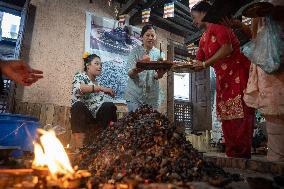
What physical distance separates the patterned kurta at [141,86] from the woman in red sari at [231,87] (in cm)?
137

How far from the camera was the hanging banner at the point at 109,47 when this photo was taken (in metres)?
8.50

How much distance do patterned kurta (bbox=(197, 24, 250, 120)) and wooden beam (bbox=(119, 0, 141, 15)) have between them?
4.43 m

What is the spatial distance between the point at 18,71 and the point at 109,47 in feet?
18.6

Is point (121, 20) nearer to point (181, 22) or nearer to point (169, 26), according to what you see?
point (169, 26)

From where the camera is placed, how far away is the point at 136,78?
5.81 m

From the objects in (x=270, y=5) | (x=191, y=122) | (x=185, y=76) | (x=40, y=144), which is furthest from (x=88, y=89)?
(x=185, y=76)

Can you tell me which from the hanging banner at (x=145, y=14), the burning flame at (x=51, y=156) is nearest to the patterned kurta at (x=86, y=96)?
the burning flame at (x=51, y=156)

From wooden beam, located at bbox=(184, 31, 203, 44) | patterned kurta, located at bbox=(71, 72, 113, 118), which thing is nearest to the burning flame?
patterned kurta, located at bbox=(71, 72, 113, 118)

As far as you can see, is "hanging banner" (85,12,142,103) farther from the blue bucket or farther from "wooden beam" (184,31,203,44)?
the blue bucket

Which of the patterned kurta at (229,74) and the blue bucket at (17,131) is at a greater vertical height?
the patterned kurta at (229,74)

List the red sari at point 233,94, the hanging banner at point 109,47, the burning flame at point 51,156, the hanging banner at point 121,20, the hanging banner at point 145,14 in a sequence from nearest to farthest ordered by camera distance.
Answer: the burning flame at point 51,156 < the red sari at point 233,94 < the hanging banner at point 109,47 < the hanging banner at point 145,14 < the hanging banner at point 121,20

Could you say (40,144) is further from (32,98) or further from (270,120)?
(32,98)

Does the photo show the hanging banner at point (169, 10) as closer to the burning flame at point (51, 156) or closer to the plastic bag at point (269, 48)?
the plastic bag at point (269, 48)

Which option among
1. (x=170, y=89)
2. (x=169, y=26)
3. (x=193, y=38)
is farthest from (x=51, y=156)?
(x=193, y=38)
